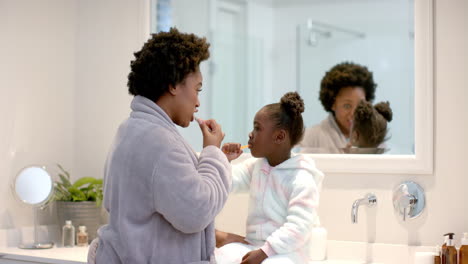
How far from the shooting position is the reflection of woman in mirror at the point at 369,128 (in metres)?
2.18

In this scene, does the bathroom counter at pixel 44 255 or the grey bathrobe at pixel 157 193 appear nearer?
the grey bathrobe at pixel 157 193

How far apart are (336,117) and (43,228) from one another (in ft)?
3.97

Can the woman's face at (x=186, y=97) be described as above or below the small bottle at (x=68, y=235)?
above

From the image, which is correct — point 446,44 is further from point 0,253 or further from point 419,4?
point 0,253

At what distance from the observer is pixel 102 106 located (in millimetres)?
2609

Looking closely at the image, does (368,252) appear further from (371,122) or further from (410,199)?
(371,122)

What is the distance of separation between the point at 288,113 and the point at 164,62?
2.07 feet

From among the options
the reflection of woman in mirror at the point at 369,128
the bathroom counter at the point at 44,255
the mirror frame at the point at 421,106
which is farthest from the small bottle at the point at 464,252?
the bathroom counter at the point at 44,255

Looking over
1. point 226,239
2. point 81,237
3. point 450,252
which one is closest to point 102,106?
point 81,237

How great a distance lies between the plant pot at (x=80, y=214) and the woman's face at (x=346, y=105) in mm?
1004

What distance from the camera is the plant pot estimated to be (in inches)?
96.0

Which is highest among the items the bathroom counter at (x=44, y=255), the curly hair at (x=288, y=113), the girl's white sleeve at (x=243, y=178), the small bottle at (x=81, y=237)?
the curly hair at (x=288, y=113)

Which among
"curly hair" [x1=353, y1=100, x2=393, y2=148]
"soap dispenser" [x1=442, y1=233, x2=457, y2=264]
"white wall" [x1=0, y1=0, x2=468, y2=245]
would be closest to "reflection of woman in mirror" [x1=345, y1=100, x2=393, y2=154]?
"curly hair" [x1=353, y1=100, x2=393, y2=148]

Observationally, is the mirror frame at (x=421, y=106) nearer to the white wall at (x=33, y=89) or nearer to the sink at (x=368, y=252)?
the sink at (x=368, y=252)
